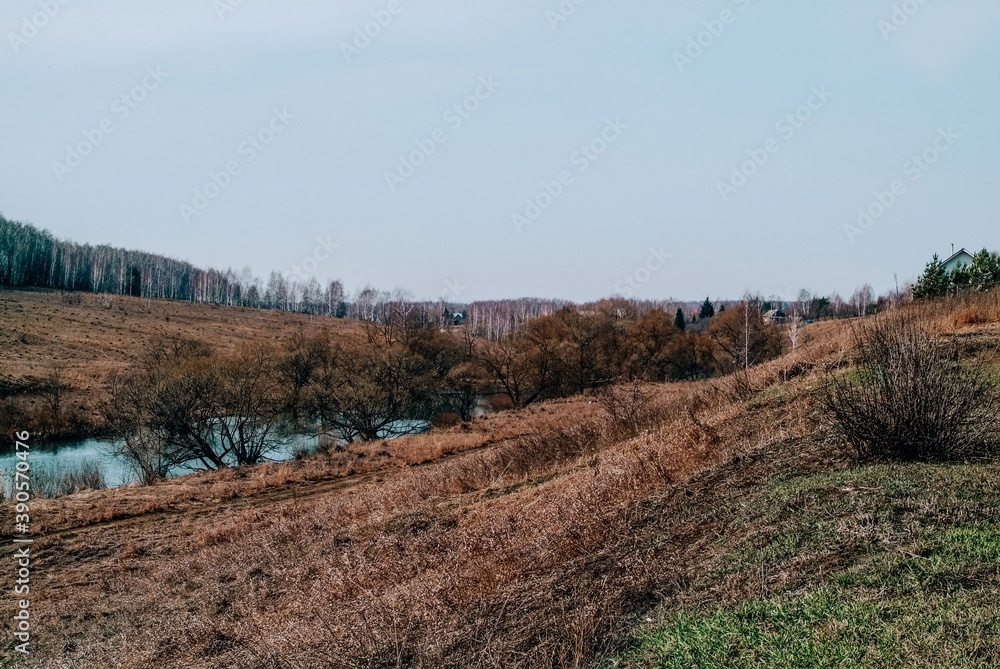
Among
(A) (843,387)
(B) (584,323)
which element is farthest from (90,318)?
(A) (843,387)

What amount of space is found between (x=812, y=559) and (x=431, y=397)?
41.4 meters

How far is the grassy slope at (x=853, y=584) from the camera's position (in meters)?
3.18

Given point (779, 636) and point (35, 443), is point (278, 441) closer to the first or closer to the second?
point (35, 443)

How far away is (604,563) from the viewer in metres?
5.38

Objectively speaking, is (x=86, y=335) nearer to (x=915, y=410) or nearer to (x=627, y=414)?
(x=627, y=414)

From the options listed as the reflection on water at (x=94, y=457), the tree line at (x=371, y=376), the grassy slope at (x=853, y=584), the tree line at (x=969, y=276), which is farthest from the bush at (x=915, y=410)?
the reflection on water at (x=94, y=457)

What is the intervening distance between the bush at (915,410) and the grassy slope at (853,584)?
2.32 feet

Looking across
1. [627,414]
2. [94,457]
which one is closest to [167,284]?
[94,457]

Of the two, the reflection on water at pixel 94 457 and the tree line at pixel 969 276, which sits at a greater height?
the tree line at pixel 969 276

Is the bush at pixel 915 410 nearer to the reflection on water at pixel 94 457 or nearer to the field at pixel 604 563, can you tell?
the field at pixel 604 563

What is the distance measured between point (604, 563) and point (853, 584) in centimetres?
201

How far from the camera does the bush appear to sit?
6316 millimetres

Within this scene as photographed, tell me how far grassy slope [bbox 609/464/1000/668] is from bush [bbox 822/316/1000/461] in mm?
708

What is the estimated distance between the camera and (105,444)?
3644cm
